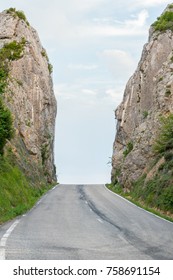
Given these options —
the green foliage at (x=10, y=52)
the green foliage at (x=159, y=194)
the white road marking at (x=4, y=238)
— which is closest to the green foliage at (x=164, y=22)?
the green foliage at (x=10, y=52)

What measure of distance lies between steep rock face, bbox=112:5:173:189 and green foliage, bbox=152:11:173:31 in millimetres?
698

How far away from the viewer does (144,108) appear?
62.1 m

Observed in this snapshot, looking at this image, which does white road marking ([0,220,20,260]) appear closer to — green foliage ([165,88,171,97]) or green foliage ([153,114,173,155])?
green foliage ([153,114,173,155])

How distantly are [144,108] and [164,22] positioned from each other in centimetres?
1489

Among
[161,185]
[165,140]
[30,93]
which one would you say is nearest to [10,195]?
[161,185]

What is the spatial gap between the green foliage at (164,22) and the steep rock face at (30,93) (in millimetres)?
18944

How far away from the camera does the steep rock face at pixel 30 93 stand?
169 feet

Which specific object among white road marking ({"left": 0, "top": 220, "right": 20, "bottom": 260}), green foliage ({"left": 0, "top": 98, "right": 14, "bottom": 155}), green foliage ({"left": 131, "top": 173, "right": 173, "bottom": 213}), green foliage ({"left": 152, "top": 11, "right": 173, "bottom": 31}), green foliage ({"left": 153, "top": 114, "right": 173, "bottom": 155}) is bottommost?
green foliage ({"left": 131, "top": 173, "right": 173, "bottom": 213})

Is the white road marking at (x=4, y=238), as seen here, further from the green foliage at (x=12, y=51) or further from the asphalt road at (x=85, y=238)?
the green foliage at (x=12, y=51)

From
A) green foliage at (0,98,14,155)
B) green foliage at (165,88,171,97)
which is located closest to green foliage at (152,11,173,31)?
green foliage at (165,88,171,97)

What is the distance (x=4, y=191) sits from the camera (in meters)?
26.1

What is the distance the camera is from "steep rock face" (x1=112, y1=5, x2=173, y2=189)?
4870 cm

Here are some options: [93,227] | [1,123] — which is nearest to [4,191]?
[1,123]
